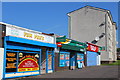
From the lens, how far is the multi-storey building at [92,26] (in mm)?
49656

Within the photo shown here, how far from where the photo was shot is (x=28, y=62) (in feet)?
56.4

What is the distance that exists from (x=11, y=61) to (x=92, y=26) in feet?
125

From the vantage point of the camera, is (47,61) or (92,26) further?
(92,26)

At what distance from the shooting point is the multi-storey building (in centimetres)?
4966

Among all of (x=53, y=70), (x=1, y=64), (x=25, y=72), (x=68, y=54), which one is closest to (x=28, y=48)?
(x=25, y=72)

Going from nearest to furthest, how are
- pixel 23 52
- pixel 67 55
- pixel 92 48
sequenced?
pixel 23 52
pixel 67 55
pixel 92 48

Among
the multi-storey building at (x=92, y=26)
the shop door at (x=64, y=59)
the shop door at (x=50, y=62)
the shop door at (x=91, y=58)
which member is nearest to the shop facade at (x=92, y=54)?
the shop door at (x=91, y=58)

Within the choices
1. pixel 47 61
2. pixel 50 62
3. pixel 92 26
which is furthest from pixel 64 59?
pixel 92 26

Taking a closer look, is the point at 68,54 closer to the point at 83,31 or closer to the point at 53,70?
the point at 53,70

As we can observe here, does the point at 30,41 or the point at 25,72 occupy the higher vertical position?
the point at 30,41

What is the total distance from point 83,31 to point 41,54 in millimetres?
33677

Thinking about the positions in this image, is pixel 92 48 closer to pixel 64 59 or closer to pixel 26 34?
pixel 64 59

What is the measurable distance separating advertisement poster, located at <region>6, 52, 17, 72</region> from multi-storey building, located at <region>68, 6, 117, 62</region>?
3569 centimetres

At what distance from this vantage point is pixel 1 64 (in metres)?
14.0
